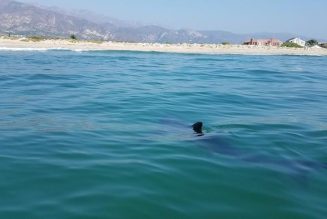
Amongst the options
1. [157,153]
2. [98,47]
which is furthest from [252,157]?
[98,47]

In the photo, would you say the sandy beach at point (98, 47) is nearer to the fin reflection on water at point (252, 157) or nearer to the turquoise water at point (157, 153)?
the turquoise water at point (157, 153)

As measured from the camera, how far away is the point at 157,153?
870 cm

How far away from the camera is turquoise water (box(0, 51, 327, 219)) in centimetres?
617

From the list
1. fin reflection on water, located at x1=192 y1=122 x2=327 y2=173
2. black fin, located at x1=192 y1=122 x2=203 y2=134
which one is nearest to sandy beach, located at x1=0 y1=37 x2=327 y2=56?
black fin, located at x1=192 y1=122 x2=203 y2=134

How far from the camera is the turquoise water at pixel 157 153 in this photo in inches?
243

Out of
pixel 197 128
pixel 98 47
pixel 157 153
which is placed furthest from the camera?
pixel 98 47

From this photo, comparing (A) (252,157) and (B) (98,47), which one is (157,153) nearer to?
(A) (252,157)

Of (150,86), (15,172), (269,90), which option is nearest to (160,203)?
(15,172)

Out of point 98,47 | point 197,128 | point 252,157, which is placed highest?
point 98,47

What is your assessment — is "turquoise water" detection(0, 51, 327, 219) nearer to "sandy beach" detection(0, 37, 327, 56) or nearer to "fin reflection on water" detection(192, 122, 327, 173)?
"fin reflection on water" detection(192, 122, 327, 173)

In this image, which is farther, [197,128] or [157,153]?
[197,128]

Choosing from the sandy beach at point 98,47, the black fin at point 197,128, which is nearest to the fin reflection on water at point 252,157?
the black fin at point 197,128

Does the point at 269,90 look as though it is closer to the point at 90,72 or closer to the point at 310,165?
the point at 90,72

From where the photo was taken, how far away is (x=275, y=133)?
10977mm
